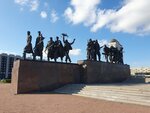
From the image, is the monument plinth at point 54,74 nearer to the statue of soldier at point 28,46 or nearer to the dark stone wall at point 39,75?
the dark stone wall at point 39,75

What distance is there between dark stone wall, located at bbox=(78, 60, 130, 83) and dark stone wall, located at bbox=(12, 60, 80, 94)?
4.54ft

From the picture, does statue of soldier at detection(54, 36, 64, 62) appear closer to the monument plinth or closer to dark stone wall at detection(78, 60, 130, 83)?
the monument plinth

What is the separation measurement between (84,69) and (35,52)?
4.88 meters

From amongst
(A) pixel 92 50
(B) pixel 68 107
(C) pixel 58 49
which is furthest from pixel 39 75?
(B) pixel 68 107

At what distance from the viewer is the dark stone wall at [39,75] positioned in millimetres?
16047

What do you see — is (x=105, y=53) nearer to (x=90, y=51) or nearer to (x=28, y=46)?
(x=90, y=51)

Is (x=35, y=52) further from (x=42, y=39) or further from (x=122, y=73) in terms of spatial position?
(x=122, y=73)

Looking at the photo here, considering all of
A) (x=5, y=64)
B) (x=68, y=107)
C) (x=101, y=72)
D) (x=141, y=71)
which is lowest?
(x=68, y=107)

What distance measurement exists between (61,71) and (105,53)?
22.5ft

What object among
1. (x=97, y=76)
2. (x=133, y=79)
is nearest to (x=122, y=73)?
(x=133, y=79)

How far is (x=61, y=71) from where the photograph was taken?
18391 millimetres

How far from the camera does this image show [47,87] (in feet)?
56.3

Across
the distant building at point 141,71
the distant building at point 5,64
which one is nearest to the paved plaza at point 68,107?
the distant building at point 141,71

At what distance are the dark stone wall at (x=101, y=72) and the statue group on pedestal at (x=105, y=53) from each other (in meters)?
0.79
